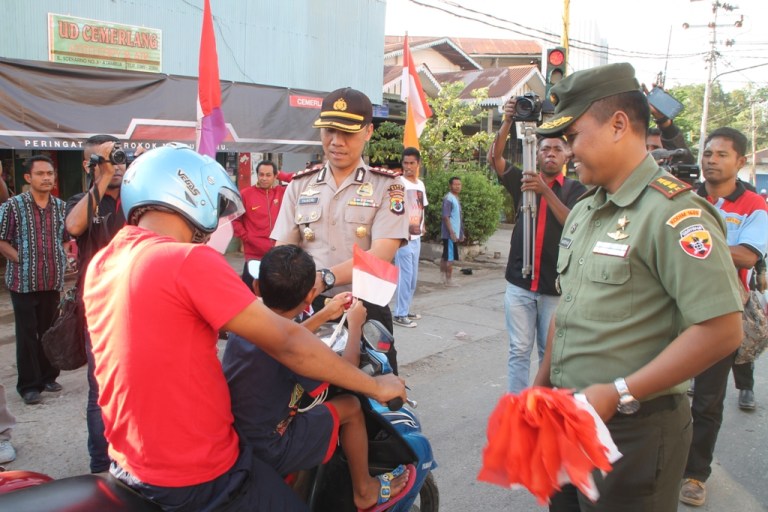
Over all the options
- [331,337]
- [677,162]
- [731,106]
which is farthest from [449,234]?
[731,106]

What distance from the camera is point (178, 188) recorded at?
1854 millimetres

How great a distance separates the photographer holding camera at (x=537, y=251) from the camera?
395cm

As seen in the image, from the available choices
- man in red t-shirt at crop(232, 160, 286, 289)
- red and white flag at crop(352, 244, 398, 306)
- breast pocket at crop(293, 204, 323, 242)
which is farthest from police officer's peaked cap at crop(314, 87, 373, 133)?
man in red t-shirt at crop(232, 160, 286, 289)

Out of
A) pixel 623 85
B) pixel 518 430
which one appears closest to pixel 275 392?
pixel 518 430

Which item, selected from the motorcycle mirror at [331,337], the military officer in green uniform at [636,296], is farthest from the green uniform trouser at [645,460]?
the motorcycle mirror at [331,337]

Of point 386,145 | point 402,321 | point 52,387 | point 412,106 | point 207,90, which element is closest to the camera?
point 52,387

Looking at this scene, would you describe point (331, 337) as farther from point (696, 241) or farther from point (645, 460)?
point (696, 241)

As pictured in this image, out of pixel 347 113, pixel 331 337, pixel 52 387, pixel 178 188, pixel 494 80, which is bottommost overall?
pixel 52 387

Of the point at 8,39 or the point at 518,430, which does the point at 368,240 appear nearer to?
the point at 518,430

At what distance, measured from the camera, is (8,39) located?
24.5 ft

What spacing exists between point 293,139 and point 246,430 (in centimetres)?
771

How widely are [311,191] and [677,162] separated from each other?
275cm

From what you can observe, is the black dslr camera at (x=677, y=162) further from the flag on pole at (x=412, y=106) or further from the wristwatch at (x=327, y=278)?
the flag on pole at (x=412, y=106)

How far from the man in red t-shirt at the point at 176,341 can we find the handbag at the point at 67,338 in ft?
6.73
